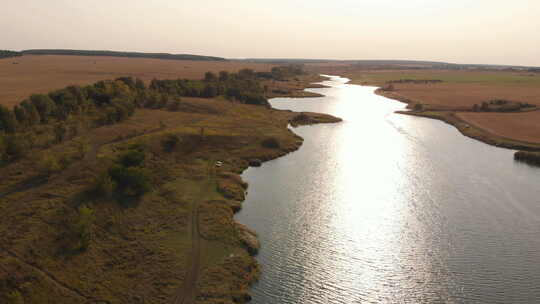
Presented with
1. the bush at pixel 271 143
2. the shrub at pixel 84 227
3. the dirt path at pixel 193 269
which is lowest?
the dirt path at pixel 193 269

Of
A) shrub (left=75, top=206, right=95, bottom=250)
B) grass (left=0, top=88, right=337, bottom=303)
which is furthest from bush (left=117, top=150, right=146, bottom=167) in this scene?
shrub (left=75, top=206, right=95, bottom=250)

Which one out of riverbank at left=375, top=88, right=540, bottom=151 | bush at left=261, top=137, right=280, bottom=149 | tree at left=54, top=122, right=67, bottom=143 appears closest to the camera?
tree at left=54, top=122, right=67, bottom=143

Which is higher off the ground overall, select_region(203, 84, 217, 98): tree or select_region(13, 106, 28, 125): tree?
select_region(203, 84, 217, 98): tree

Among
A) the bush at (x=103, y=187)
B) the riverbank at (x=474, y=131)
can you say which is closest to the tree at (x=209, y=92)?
the riverbank at (x=474, y=131)

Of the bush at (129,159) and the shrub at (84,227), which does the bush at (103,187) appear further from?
the bush at (129,159)

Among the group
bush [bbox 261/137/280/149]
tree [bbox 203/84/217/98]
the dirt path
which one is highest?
tree [bbox 203/84/217/98]

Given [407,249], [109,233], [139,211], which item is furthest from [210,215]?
[407,249]

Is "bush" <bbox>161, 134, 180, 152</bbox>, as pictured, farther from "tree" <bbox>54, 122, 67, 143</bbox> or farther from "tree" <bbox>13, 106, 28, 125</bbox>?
"tree" <bbox>13, 106, 28, 125</bbox>

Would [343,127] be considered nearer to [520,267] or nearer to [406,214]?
[406,214]
